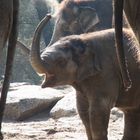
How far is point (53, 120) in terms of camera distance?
24.1ft

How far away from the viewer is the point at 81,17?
8.65m

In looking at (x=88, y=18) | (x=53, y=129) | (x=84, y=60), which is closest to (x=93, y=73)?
(x=84, y=60)

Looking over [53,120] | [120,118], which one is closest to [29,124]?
[53,120]

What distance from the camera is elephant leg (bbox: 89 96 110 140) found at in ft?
15.3

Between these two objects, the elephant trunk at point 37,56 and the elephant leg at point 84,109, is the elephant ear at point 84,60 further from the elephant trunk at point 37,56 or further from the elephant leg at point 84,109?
the elephant trunk at point 37,56

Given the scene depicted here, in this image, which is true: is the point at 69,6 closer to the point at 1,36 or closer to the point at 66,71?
the point at 66,71

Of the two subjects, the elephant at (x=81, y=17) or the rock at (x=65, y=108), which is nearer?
the rock at (x=65, y=108)

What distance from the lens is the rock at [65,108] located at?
7.21 m

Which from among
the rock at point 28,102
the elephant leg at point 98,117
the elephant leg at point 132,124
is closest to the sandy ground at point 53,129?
the rock at point 28,102

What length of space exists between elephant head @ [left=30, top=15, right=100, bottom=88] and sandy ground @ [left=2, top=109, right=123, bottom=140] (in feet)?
3.68

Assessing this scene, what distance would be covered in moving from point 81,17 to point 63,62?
383 cm

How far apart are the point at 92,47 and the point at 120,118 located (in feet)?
6.37

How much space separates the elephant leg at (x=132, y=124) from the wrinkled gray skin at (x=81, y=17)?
10.5ft

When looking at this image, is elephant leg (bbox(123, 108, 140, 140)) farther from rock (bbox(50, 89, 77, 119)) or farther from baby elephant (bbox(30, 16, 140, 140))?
rock (bbox(50, 89, 77, 119))
